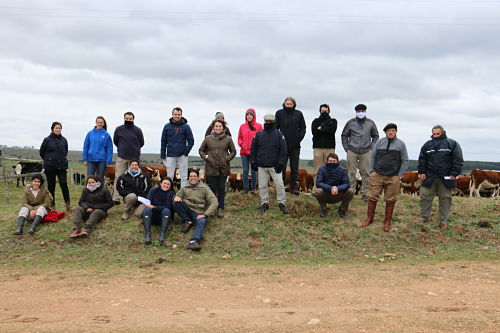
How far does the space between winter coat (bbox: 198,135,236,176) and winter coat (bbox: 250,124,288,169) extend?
0.54 m

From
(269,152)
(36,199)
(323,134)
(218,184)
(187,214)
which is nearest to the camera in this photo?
(187,214)

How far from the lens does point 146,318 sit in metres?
4.89

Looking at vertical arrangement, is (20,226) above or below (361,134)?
below

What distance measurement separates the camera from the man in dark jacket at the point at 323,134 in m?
10.5

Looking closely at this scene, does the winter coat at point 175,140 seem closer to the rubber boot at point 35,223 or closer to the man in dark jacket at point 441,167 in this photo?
the rubber boot at point 35,223

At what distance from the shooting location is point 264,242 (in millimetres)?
8883

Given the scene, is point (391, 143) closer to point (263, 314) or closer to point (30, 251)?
point (263, 314)

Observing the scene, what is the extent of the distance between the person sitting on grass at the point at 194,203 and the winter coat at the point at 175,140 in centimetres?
113

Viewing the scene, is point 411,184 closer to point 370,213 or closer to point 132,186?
point 370,213

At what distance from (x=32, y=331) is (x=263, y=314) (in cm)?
247

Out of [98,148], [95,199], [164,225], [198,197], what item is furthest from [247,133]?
[95,199]

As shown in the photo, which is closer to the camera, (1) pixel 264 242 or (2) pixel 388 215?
(1) pixel 264 242

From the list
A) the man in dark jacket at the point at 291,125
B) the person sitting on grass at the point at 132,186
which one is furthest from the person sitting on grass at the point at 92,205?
the man in dark jacket at the point at 291,125

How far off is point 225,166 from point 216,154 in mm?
331
